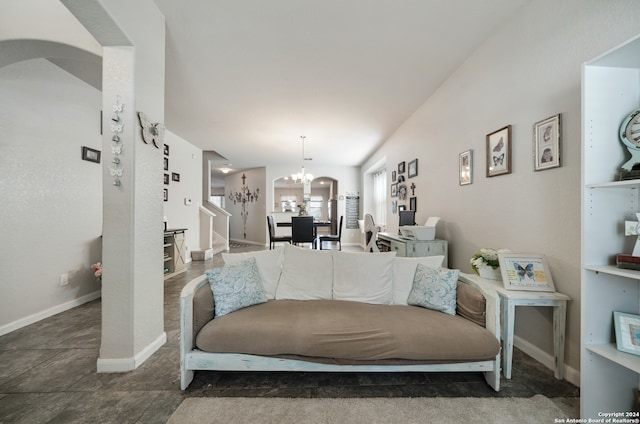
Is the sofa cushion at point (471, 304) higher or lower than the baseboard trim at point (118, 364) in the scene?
higher

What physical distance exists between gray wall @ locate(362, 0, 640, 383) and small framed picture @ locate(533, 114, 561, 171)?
0.04 m

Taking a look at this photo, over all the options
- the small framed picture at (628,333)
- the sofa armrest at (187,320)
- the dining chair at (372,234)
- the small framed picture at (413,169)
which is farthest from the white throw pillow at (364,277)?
the small framed picture at (413,169)

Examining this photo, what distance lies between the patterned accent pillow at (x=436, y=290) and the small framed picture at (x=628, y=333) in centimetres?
75

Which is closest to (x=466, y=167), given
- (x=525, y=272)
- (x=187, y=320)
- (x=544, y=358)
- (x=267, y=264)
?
(x=525, y=272)

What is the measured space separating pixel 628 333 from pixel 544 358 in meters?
0.76

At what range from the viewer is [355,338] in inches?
59.7

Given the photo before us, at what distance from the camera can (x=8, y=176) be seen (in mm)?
2275

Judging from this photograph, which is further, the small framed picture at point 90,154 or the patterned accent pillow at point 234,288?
the small framed picture at point 90,154

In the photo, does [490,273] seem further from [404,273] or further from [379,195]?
[379,195]

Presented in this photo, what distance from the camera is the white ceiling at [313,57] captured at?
204 centimetres

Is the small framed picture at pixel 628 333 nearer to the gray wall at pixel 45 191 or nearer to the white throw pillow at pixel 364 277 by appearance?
the white throw pillow at pixel 364 277

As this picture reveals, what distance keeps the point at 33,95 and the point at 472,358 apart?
4.33 metres

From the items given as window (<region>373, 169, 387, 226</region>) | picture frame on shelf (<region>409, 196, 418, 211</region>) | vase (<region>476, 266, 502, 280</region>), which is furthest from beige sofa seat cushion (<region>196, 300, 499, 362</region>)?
window (<region>373, 169, 387, 226</region>)

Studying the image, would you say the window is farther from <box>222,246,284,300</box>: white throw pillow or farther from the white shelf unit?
the white shelf unit
